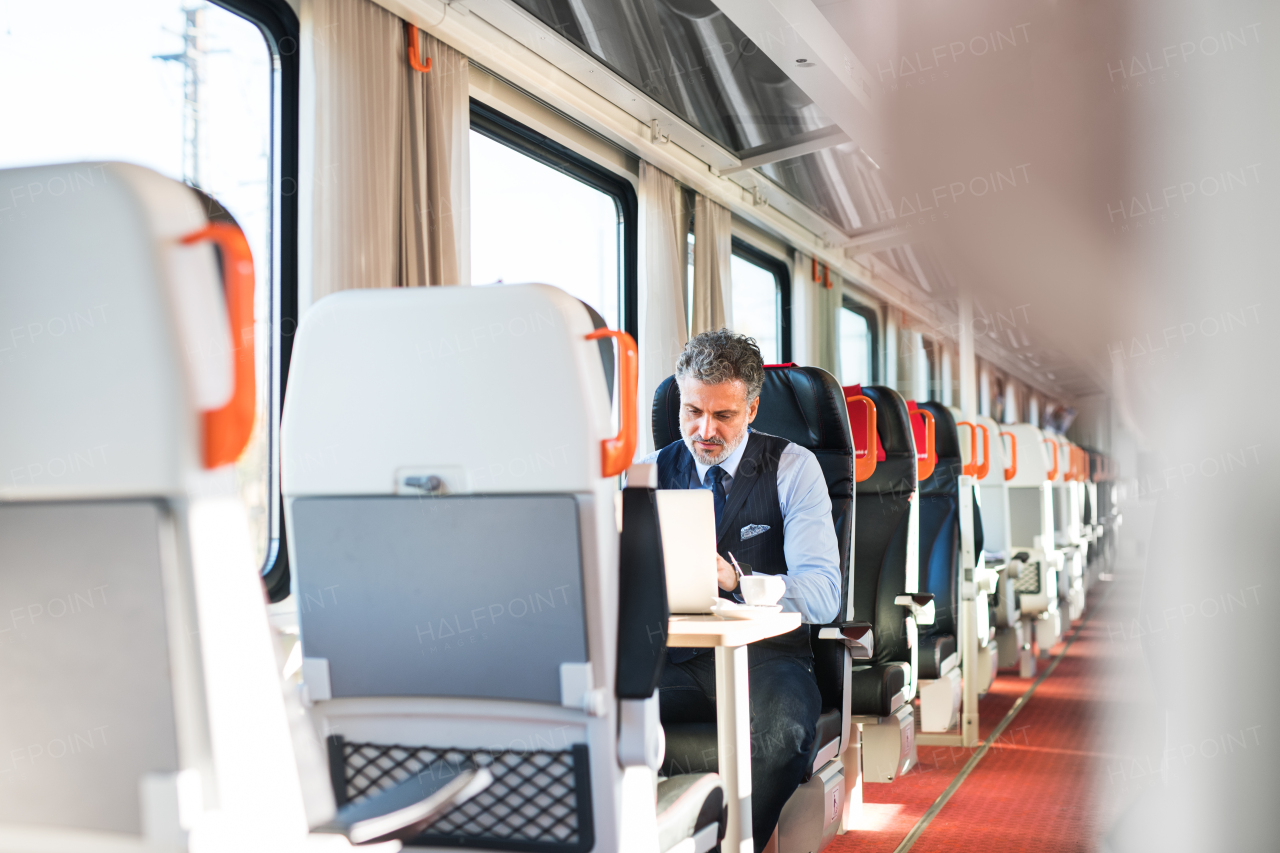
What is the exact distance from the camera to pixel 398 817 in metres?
1.21

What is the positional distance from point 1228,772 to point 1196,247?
0.15 meters

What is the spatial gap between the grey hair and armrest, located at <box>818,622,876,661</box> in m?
0.60

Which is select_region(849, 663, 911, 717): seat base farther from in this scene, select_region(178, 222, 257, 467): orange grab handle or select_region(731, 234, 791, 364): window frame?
select_region(731, 234, 791, 364): window frame

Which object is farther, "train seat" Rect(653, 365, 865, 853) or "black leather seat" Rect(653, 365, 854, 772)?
"black leather seat" Rect(653, 365, 854, 772)

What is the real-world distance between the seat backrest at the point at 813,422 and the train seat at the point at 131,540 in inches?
77.3

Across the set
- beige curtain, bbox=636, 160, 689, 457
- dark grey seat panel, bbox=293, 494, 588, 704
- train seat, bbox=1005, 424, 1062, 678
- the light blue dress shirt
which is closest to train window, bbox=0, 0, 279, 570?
dark grey seat panel, bbox=293, 494, 588, 704

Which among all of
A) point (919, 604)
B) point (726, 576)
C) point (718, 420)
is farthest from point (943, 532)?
point (726, 576)

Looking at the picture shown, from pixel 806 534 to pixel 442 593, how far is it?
1235mm

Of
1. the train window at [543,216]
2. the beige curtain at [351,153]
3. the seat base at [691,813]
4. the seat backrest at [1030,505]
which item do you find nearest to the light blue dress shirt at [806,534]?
the seat base at [691,813]

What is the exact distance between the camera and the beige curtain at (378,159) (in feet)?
9.78

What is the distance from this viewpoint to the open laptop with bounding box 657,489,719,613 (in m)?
1.84

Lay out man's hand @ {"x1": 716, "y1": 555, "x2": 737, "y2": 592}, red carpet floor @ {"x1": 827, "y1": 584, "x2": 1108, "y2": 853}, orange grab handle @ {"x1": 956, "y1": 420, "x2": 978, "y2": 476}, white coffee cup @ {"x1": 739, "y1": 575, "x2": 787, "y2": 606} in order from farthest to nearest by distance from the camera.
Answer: orange grab handle @ {"x1": 956, "y1": 420, "x2": 978, "y2": 476} → red carpet floor @ {"x1": 827, "y1": 584, "x2": 1108, "y2": 853} → man's hand @ {"x1": 716, "y1": 555, "x2": 737, "y2": 592} → white coffee cup @ {"x1": 739, "y1": 575, "x2": 787, "y2": 606}

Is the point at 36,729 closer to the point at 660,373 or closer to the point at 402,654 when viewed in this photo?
the point at 402,654

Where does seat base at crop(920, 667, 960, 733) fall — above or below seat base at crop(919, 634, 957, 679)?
below
